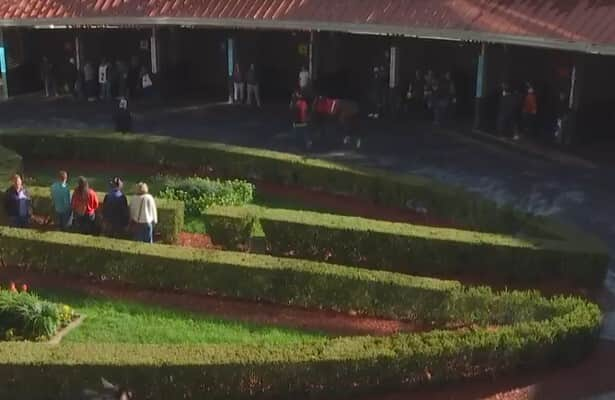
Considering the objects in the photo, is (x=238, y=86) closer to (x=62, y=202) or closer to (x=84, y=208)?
(x=62, y=202)

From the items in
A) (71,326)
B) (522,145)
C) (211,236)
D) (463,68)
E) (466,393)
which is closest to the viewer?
(466,393)

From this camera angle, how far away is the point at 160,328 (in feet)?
41.2

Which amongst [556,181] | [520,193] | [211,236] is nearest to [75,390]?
[211,236]

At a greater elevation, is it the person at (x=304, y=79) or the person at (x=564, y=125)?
the person at (x=304, y=79)

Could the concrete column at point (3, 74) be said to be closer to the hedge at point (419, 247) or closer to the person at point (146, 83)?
the person at point (146, 83)

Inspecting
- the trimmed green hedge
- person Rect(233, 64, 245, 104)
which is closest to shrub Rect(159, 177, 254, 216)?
the trimmed green hedge

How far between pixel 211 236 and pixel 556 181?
24.4ft

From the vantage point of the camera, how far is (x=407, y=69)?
24891 mm

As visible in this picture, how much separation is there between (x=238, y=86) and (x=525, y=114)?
887 cm

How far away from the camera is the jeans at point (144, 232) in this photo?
14796mm

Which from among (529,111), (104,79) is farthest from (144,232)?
(104,79)

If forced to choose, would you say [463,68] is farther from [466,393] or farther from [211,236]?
[466,393]

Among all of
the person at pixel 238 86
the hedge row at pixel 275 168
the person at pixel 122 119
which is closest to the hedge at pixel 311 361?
the hedge row at pixel 275 168

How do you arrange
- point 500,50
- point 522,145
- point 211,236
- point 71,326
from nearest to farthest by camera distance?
point 71,326 < point 211,236 < point 522,145 < point 500,50
